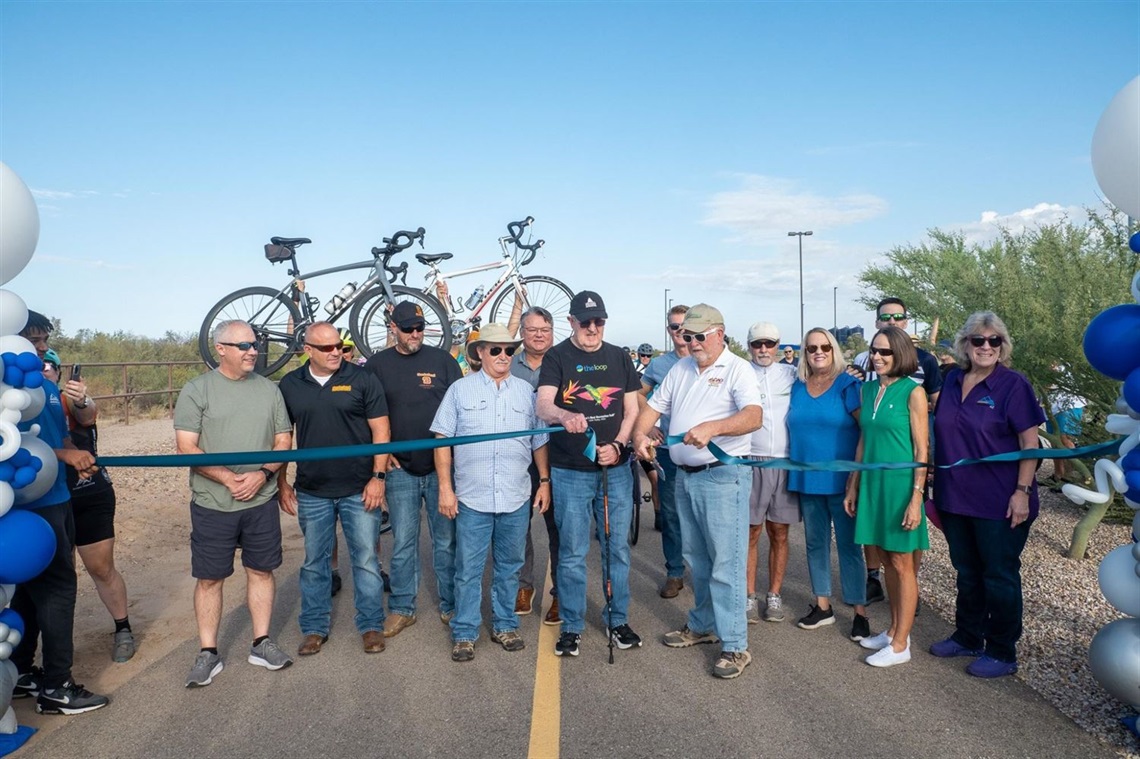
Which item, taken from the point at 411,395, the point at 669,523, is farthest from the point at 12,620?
the point at 669,523

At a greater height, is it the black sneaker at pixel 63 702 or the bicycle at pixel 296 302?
the bicycle at pixel 296 302

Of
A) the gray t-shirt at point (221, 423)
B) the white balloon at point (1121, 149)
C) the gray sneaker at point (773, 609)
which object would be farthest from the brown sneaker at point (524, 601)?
the white balloon at point (1121, 149)

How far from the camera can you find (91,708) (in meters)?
4.38

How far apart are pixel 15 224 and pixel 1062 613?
6.65 m

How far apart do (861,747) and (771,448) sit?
7.48 ft

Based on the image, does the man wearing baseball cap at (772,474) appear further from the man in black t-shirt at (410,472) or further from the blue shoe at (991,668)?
the man in black t-shirt at (410,472)

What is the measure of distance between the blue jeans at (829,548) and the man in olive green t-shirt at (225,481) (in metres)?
3.51

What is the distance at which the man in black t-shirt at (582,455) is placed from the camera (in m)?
5.25

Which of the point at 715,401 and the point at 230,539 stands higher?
the point at 715,401

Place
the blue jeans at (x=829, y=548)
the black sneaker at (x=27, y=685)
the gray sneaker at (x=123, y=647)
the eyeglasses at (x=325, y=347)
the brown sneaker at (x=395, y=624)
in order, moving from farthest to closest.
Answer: the brown sneaker at (x=395, y=624) → the blue jeans at (x=829, y=548) → the eyeglasses at (x=325, y=347) → the gray sneaker at (x=123, y=647) → the black sneaker at (x=27, y=685)

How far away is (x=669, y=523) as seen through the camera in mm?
6578

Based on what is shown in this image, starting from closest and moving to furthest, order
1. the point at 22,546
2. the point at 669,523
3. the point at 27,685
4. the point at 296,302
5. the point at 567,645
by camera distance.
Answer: the point at 22,546 < the point at 27,685 < the point at 567,645 < the point at 669,523 < the point at 296,302

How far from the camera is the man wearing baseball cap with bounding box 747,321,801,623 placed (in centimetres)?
571

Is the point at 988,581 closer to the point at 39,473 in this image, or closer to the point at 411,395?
the point at 411,395
